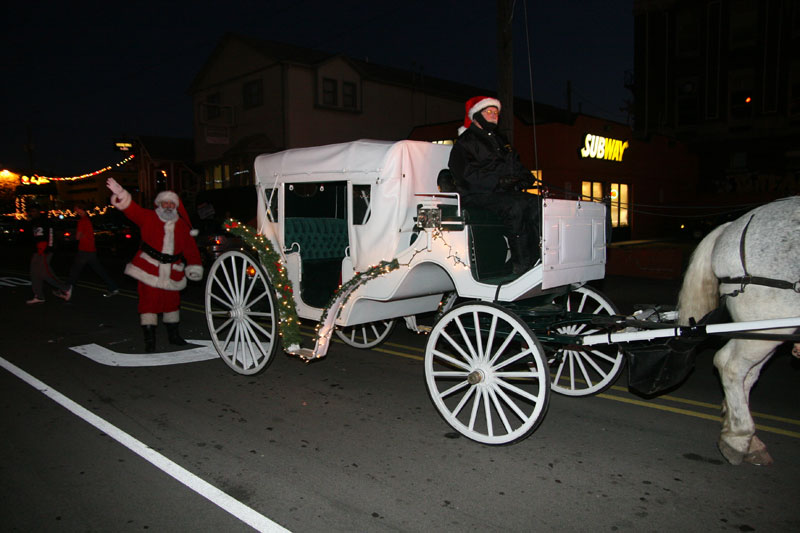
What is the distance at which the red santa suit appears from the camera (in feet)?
22.1

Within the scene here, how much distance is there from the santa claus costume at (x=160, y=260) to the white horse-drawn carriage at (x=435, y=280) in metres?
0.84

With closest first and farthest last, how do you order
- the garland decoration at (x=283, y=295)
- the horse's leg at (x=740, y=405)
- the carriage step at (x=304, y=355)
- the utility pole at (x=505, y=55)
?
the horse's leg at (x=740, y=405), the carriage step at (x=304, y=355), the garland decoration at (x=283, y=295), the utility pole at (x=505, y=55)

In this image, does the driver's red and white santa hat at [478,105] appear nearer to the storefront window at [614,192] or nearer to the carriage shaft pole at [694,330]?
the carriage shaft pole at [694,330]

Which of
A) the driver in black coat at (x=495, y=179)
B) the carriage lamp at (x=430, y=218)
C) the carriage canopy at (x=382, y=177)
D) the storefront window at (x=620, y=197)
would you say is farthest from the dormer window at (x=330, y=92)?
the carriage lamp at (x=430, y=218)

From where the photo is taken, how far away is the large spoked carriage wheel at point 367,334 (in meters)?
6.98

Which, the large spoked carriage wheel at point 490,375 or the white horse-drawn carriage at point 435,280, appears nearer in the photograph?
the large spoked carriage wheel at point 490,375

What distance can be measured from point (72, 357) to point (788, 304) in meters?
7.19

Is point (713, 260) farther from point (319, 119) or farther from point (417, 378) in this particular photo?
point (319, 119)

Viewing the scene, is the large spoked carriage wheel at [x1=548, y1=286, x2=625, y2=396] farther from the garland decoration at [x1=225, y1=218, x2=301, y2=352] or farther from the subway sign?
the subway sign

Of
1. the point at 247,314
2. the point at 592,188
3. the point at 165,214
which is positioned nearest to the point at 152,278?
the point at 165,214

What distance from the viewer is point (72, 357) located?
6723 mm

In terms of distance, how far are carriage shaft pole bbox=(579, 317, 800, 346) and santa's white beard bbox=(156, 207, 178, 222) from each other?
5.03 metres

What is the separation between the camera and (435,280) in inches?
218

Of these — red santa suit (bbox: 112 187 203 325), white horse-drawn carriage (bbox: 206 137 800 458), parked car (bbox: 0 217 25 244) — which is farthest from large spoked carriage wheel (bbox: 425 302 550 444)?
parked car (bbox: 0 217 25 244)
